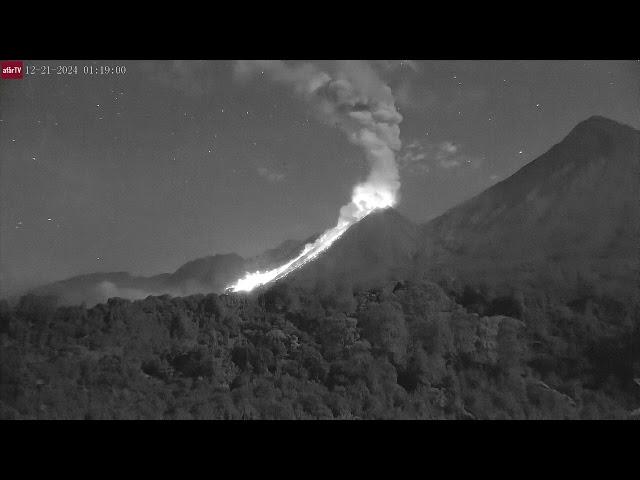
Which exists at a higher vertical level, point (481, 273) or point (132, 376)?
point (481, 273)

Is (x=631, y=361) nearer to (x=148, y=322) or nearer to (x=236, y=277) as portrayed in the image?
(x=236, y=277)

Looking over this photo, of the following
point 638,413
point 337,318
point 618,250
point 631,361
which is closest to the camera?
point 638,413

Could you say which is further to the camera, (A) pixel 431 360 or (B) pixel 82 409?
(A) pixel 431 360

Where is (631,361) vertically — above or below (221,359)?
below

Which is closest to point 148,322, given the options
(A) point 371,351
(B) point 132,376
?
(B) point 132,376

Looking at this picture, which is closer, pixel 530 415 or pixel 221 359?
pixel 530 415

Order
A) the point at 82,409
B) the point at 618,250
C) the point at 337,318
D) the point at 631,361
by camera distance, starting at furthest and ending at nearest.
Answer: the point at 618,250
the point at 337,318
the point at 631,361
the point at 82,409

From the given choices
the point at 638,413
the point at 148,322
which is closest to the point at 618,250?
the point at 638,413

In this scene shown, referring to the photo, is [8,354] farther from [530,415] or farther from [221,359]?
[530,415]

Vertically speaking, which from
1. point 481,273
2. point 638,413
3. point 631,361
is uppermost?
point 481,273
